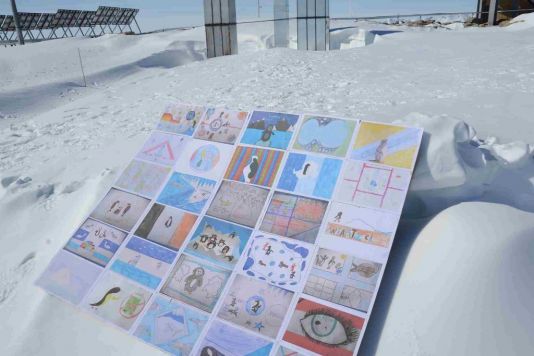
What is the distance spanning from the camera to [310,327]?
1.67 metres

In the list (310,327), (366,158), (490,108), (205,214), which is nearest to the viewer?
(310,327)

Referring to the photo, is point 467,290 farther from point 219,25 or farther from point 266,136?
point 219,25

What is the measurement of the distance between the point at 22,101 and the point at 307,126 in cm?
588

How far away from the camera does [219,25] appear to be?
27.0 ft

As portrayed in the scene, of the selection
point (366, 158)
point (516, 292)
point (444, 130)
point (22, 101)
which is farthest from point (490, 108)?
point (22, 101)

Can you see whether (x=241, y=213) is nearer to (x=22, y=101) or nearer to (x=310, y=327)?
(x=310, y=327)

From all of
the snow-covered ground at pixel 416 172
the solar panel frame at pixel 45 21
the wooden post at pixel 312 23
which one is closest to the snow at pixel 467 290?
the snow-covered ground at pixel 416 172

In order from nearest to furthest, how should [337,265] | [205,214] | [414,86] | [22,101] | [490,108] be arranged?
[337,265]
[205,214]
[490,108]
[414,86]
[22,101]

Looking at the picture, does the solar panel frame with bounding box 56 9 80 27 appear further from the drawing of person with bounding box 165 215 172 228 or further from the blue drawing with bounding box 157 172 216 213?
the drawing of person with bounding box 165 215 172 228

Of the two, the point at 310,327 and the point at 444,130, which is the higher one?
the point at 444,130

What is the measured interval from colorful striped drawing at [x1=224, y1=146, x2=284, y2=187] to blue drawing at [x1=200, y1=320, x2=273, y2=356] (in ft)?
2.38

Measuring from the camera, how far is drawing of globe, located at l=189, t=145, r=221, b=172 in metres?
2.32

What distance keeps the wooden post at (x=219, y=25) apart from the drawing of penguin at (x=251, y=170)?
6.64m

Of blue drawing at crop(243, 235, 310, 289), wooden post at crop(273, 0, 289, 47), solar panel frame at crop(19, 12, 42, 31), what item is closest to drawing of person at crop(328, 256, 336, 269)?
blue drawing at crop(243, 235, 310, 289)
